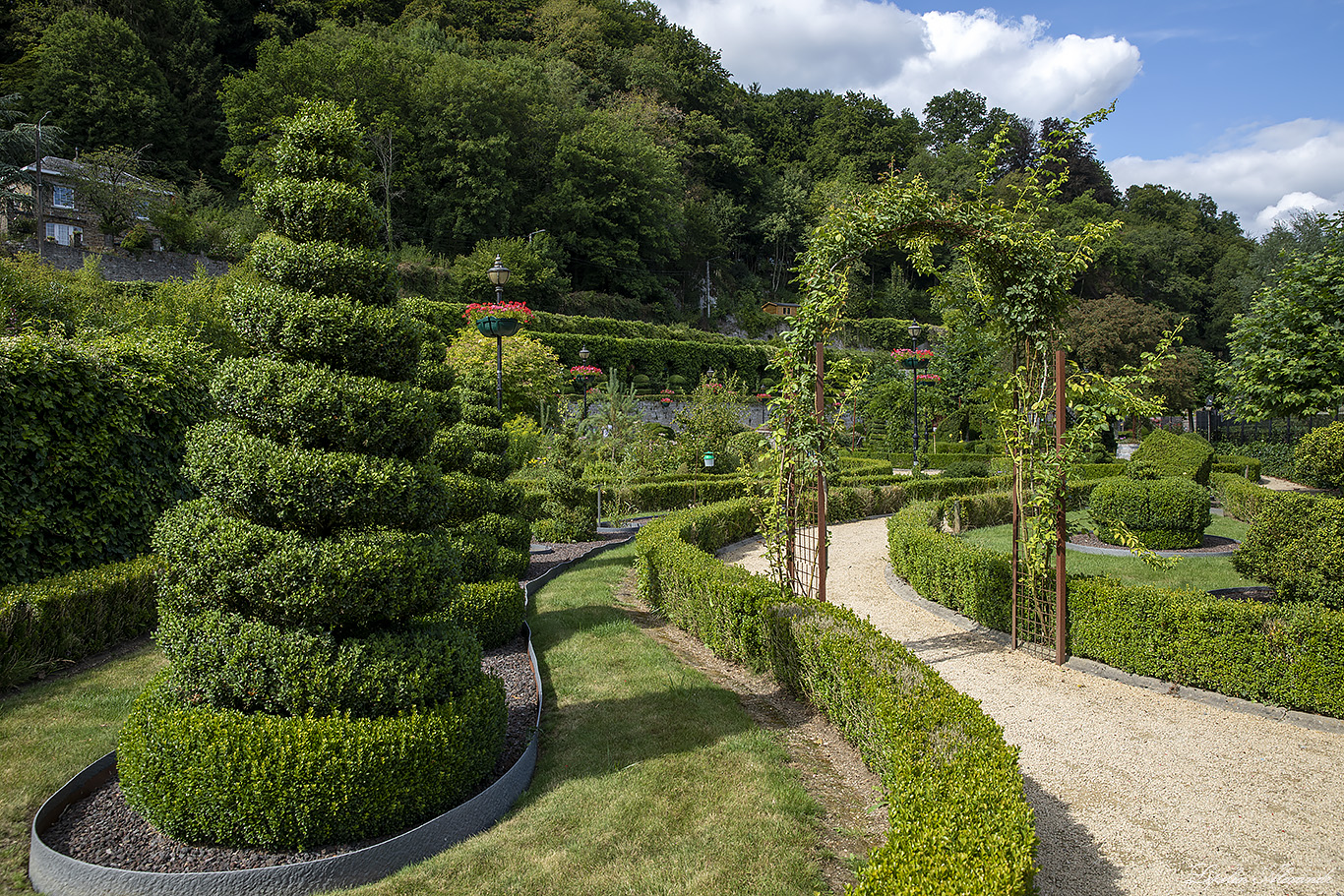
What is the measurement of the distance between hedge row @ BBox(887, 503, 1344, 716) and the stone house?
36.2m

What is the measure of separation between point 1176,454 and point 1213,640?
11046 mm

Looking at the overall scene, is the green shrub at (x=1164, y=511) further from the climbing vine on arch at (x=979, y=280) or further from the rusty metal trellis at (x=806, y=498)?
the rusty metal trellis at (x=806, y=498)

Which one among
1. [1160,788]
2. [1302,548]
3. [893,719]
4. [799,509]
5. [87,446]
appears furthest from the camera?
[87,446]

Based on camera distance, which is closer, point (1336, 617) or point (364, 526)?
point (364, 526)

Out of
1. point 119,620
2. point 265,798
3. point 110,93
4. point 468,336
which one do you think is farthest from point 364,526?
point 110,93

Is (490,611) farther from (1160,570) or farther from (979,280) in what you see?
(1160,570)

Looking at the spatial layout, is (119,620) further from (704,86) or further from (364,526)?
(704,86)

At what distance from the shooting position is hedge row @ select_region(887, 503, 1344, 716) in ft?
17.8

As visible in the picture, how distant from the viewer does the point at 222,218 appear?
3328cm

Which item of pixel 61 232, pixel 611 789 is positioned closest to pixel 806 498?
pixel 611 789

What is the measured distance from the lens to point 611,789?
170 inches

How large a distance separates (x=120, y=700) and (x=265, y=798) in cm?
303

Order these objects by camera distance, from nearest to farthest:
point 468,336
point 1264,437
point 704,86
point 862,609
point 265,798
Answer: point 265,798 < point 862,609 < point 468,336 < point 1264,437 < point 704,86

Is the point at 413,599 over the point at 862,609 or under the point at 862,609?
over
